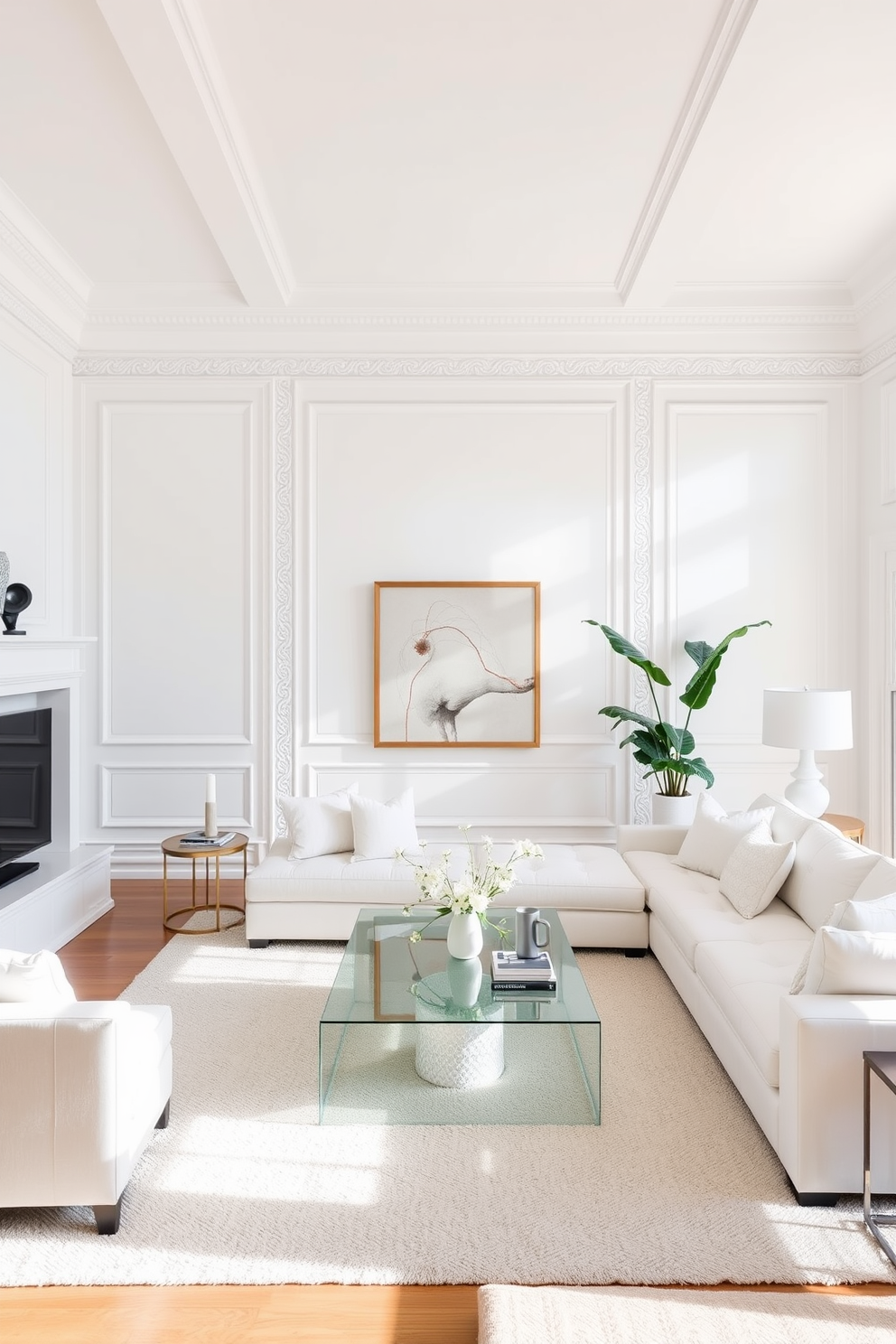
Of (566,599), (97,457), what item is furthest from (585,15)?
(97,457)

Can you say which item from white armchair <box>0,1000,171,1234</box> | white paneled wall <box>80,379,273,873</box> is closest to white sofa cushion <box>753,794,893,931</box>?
white armchair <box>0,1000,171,1234</box>

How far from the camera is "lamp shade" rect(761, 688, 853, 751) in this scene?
162 inches

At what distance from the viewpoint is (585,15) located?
2693 millimetres

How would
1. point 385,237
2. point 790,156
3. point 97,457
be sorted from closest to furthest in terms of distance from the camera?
point 790,156 → point 385,237 → point 97,457

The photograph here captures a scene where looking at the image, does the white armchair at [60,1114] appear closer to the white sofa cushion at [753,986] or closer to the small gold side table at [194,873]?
the white sofa cushion at [753,986]

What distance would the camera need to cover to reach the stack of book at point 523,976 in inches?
108

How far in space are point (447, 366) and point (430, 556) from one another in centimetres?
115

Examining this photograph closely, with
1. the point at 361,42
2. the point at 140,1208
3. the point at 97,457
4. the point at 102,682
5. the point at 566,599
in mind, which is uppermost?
the point at 361,42

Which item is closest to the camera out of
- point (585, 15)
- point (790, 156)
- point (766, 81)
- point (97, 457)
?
point (585, 15)

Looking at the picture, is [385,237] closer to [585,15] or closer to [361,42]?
[361,42]

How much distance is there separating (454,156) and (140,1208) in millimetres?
3831

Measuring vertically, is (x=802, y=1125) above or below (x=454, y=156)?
below

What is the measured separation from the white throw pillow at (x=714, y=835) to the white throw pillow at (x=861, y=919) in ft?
4.10

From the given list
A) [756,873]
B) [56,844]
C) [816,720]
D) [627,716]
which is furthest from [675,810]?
[56,844]
